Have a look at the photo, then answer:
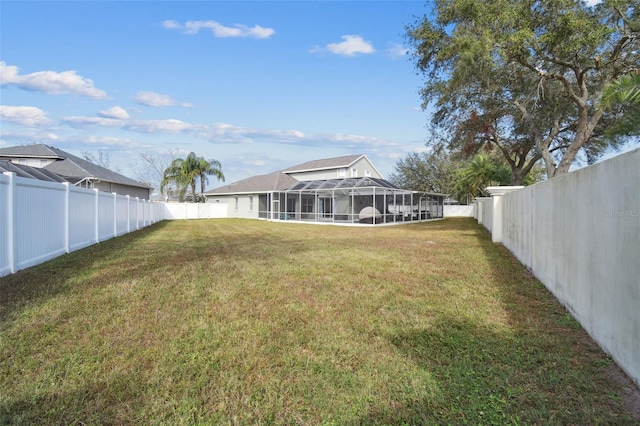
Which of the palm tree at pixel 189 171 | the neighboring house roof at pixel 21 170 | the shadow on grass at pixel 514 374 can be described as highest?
the palm tree at pixel 189 171

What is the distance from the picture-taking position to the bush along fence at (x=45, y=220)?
5254 mm

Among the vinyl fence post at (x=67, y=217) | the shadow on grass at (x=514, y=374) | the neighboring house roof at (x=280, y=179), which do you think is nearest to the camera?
the shadow on grass at (x=514, y=374)

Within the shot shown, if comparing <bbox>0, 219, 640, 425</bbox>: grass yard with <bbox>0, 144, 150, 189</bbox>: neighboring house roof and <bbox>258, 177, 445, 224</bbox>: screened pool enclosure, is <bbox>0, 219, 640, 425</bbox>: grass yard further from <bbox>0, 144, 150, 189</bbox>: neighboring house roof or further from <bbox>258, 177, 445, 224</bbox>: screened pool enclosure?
<bbox>0, 144, 150, 189</bbox>: neighboring house roof

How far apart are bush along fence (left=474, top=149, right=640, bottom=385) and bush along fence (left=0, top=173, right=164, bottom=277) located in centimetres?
721

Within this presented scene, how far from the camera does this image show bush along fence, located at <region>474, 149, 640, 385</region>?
2480 millimetres

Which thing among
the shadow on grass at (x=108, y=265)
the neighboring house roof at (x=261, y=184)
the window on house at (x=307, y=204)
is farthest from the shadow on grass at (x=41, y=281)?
the neighboring house roof at (x=261, y=184)

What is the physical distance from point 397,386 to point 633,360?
5.46ft

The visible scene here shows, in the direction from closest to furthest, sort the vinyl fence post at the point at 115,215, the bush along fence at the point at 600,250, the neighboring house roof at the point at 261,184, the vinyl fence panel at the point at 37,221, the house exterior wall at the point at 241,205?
the bush along fence at the point at 600,250
the vinyl fence panel at the point at 37,221
the vinyl fence post at the point at 115,215
the neighboring house roof at the point at 261,184
the house exterior wall at the point at 241,205

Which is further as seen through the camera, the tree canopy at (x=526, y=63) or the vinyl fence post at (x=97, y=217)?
the tree canopy at (x=526, y=63)

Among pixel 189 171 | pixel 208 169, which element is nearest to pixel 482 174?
pixel 208 169

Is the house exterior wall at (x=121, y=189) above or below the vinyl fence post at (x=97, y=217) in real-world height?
above

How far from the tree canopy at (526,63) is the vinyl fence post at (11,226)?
11.4 metres

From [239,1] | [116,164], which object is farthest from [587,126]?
[116,164]

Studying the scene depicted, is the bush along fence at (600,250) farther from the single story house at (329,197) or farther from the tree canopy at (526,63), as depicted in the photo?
the single story house at (329,197)
